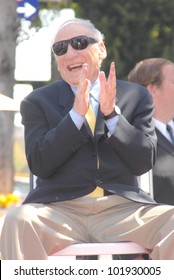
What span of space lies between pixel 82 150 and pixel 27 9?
8.12 metres

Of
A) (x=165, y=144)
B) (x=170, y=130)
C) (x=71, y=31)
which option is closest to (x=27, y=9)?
(x=170, y=130)

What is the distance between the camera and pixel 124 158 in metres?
4.38

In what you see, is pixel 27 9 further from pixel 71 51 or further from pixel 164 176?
pixel 71 51

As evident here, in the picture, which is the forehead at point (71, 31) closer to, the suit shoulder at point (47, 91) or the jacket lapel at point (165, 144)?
the suit shoulder at point (47, 91)

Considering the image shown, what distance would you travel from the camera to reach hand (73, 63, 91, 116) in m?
4.27

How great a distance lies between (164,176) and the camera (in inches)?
206

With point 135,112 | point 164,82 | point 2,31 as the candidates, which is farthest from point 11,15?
point 135,112

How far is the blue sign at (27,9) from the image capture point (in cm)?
1174

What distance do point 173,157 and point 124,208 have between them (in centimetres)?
98

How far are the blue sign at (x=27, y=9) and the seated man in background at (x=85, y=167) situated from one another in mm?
7221


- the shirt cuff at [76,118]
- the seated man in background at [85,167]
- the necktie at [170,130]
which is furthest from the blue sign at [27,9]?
the shirt cuff at [76,118]

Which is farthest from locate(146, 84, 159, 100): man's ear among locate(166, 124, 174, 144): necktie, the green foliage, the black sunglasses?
the green foliage

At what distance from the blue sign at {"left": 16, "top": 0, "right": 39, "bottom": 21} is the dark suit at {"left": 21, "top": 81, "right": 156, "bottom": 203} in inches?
288

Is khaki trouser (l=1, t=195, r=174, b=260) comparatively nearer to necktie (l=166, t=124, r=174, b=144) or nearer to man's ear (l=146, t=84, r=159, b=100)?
necktie (l=166, t=124, r=174, b=144)
